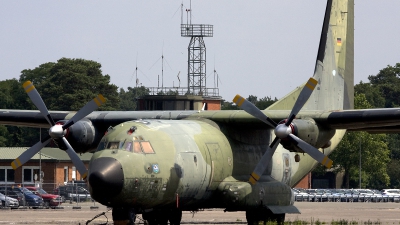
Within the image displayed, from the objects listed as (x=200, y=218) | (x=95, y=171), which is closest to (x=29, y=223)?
(x=200, y=218)

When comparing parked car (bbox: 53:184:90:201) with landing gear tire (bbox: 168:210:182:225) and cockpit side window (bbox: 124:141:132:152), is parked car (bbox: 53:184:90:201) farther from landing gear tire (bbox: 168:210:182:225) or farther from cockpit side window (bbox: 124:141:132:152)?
cockpit side window (bbox: 124:141:132:152)

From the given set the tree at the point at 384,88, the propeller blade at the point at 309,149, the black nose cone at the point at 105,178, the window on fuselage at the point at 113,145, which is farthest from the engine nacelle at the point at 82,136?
the tree at the point at 384,88

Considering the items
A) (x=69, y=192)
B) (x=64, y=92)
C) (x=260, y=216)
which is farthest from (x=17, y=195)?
(x=64, y=92)

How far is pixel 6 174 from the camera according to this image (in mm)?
71312

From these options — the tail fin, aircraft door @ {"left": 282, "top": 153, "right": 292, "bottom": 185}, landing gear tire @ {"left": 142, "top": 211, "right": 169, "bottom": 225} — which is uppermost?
the tail fin

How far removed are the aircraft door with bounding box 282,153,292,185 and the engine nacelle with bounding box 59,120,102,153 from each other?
22.8 feet

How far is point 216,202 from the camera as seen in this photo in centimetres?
2753

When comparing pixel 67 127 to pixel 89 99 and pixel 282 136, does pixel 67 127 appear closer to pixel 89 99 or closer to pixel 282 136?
pixel 282 136

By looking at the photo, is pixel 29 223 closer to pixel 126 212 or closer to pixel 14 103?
pixel 126 212

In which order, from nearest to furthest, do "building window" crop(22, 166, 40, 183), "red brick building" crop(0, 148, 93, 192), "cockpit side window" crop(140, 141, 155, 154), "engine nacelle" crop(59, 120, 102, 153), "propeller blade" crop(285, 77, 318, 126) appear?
"cockpit side window" crop(140, 141, 155, 154) → "propeller blade" crop(285, 77, 318, 126) → "engine nacelle" crop(59, 120, 102, 153) → "red brick building" crop(0, 148, 93, 192) → "building window" crop(22, 166, 40, 183)

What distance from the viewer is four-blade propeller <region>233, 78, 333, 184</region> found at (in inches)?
1051

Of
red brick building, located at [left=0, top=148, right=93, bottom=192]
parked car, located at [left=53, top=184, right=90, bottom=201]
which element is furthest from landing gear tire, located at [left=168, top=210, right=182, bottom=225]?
red brick building, located at [left=0, top=148, right=93, bottom=192]

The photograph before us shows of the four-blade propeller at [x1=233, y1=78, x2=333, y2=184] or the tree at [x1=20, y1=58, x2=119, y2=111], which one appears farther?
the tree at [x1=20, y1=58, x2=119, y2=111]

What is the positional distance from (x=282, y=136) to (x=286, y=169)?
4.62 meters
